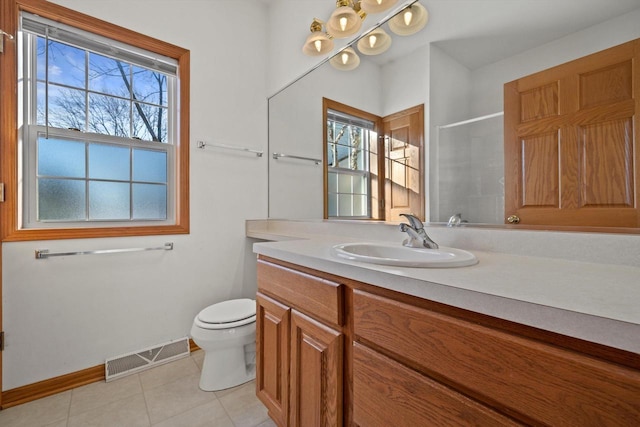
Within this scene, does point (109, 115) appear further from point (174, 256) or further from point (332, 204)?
point (332, 204)

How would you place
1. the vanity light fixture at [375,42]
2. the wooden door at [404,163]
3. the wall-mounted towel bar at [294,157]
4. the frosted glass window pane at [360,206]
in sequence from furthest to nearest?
1. the wall-mounted towel bar at [294,157]
2. the frosted glass window pane at [360,206]
3. the vanity light fixture at [375,42]
4. the wooden door at [404,163]

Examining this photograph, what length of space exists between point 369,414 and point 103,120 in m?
2.14

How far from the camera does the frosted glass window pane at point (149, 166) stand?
1877 mm

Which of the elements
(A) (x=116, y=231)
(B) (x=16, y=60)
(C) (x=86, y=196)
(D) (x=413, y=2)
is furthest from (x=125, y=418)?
(D) (x=413, y=2)

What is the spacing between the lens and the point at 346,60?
69.4 inches

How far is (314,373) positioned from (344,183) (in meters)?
1.14

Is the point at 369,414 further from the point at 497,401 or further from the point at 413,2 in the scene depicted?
the point at 413,2

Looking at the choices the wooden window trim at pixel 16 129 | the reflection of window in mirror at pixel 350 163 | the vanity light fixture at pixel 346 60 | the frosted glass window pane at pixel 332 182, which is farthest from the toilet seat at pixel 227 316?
the vanity light fixture at pixel 346 60

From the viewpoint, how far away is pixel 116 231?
1.72 metres

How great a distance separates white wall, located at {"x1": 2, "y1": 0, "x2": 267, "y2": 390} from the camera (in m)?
1.50

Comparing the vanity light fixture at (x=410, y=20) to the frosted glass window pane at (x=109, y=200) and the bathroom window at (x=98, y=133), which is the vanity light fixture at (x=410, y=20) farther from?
the frosted glass window pane at (x=109, y=200)

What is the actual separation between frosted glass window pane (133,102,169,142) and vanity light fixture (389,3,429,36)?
64.1 inches

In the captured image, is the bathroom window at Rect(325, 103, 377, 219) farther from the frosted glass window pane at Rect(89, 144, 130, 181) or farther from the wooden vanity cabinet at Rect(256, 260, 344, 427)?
the frosted glass window pane at Rect(89, 144, 130, 181)

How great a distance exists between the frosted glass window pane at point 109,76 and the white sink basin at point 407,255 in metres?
1.84
